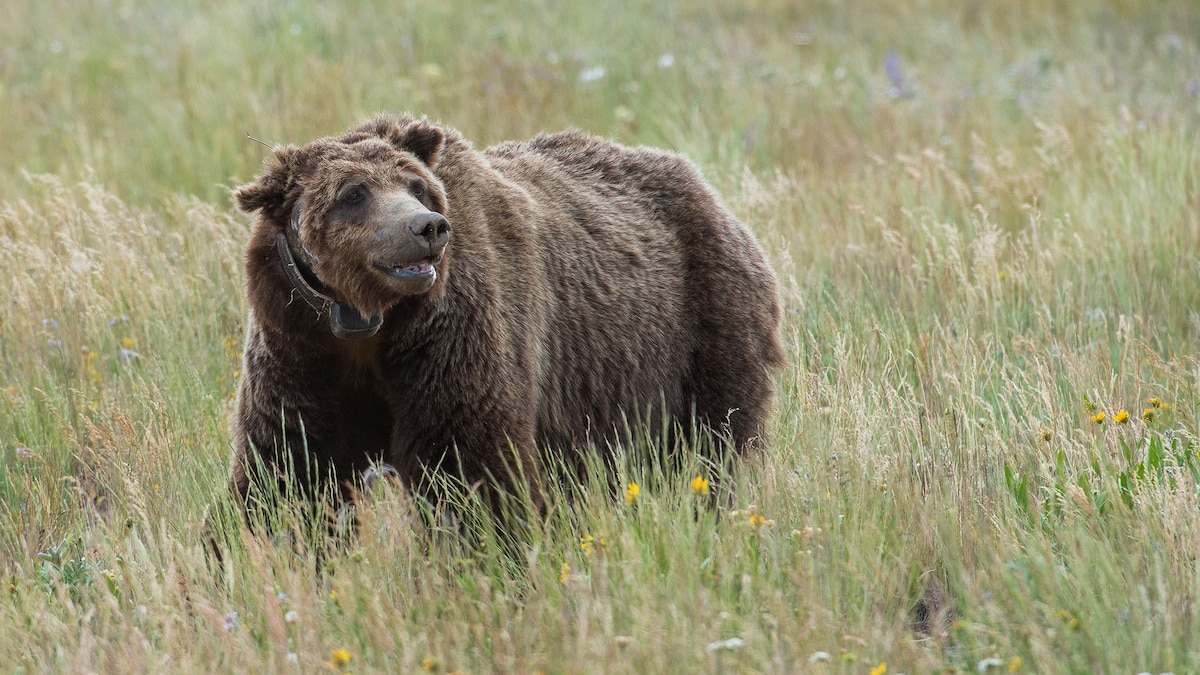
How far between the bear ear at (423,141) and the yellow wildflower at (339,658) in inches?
77.4

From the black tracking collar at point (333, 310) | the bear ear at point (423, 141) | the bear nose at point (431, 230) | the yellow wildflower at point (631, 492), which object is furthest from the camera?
the bear ear at point (423, 141)

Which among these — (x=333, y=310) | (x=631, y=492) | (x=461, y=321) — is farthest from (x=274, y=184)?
(x=631, y=492)

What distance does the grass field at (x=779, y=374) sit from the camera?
3609 millimetres

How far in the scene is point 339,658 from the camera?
323 centimetres

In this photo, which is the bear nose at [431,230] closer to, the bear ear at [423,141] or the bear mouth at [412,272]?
the bear mouth at [412,272]

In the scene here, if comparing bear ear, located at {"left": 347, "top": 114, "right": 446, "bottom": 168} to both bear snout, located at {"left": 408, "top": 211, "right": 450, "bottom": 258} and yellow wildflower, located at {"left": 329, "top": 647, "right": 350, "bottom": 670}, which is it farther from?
yellow wildflower, located at {"left": 329, "top": 647, "right": 350, "bottom": 670}

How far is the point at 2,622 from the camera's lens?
3881mm

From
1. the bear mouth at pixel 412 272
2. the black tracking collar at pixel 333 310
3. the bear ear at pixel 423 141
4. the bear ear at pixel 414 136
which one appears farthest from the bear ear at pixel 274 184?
the bear mouth at pixel 412 272

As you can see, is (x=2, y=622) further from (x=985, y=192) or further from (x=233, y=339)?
(x=985, y=192)

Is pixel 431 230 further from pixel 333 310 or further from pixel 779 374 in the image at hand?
pixel 779 374

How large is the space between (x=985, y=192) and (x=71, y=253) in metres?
5.36

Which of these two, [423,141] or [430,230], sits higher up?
[423,141]

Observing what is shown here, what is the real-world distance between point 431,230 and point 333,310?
0.50 meters

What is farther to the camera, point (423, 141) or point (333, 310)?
point (423, 141)
